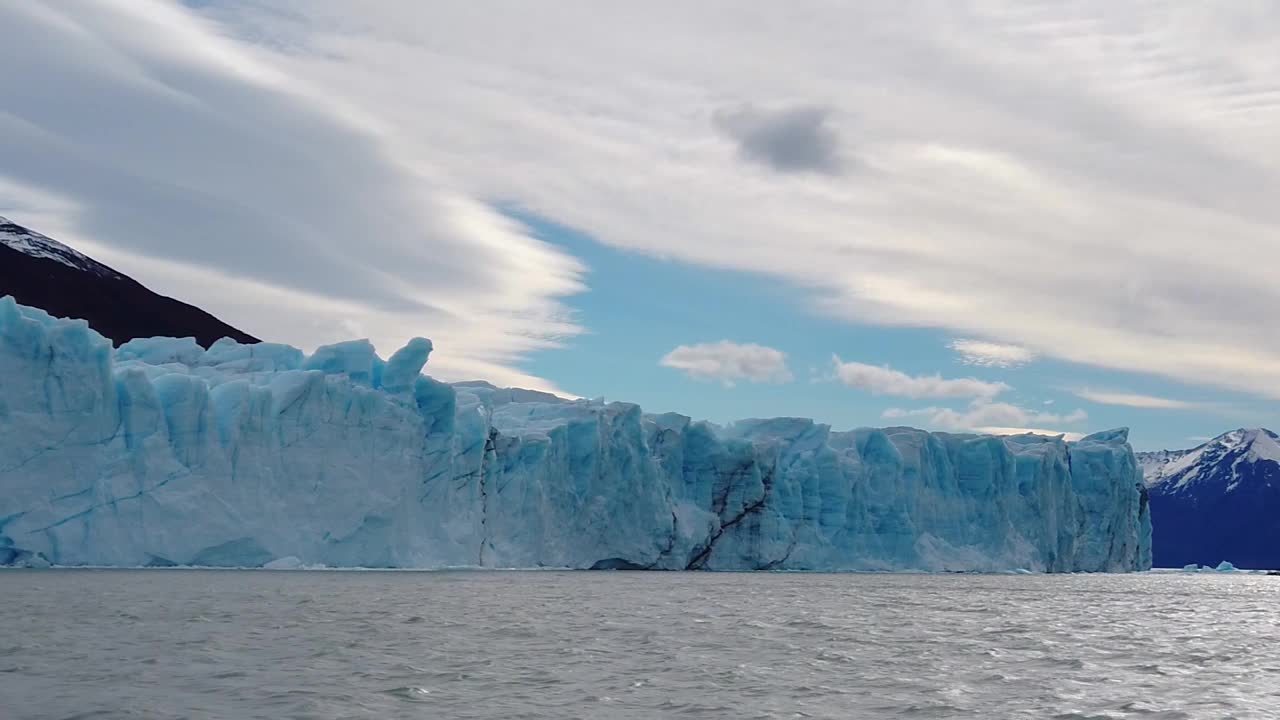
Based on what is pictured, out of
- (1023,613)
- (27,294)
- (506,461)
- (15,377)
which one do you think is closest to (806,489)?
(506,461)

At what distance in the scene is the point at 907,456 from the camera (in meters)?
53.4

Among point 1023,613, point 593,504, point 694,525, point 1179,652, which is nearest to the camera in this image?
point 1179,652

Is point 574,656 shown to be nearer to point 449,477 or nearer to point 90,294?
point 449,477

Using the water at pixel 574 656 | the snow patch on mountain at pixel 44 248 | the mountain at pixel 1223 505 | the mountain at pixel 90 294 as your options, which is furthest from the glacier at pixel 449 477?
the mountain at pixel 1223 505

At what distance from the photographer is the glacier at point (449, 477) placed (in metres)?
30.7

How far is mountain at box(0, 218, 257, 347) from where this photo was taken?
7438cm

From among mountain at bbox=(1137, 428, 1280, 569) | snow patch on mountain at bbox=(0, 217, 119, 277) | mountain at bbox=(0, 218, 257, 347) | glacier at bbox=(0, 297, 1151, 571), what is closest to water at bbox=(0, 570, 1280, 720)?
glacier at bbox=(0, 297, 1151, 571)

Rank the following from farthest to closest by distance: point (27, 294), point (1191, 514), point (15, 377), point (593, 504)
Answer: point (1191, 514), point (27, 294), point (593, 504), point (15, 377)

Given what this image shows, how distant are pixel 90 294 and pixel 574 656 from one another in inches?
2837

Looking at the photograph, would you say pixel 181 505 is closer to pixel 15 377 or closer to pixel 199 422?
pixel 199 422

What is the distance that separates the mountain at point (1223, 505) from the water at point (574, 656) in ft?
464

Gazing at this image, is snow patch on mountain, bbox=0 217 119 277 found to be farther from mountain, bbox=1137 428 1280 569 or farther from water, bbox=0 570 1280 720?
mountain, bbox=1137 428 1280 569

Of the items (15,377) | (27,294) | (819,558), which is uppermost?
(27,294)

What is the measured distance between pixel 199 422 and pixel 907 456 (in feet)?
102
